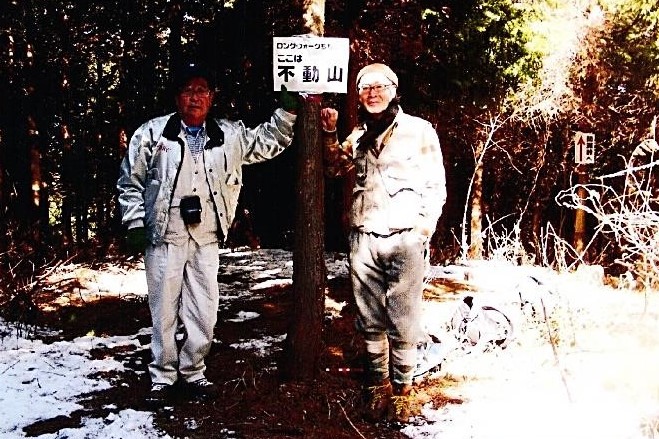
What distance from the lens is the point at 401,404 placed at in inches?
162

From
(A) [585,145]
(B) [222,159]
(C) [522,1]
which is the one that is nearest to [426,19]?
(C) [522,1]

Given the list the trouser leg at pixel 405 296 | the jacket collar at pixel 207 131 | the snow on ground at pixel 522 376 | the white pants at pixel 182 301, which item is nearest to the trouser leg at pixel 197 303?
the white pants at pixel 182 301

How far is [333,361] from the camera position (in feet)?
17.1

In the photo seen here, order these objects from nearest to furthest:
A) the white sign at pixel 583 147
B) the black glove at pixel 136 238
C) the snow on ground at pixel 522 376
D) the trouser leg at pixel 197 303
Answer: the snow on ground at pixel 522 376
the black glove at pixel 136 238
the trouser leg at pixel 197 303
the white sign at pixel 583 147

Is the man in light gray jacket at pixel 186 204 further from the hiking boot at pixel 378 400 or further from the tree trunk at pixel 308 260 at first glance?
the hiking boot at pixel 378 400

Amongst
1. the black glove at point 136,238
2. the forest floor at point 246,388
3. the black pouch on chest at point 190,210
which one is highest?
the black pouch on chest at point 190,210

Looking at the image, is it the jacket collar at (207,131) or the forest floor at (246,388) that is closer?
the forest floor at (246,388)

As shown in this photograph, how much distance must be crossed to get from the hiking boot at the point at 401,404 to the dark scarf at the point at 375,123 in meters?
1.61

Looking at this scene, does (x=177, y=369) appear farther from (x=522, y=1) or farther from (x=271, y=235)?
(x=271, y=235)

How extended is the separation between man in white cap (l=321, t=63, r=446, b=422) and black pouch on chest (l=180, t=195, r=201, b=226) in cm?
108

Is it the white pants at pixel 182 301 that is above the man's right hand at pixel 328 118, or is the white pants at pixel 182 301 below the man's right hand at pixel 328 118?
below

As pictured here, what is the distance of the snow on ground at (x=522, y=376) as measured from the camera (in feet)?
12.3

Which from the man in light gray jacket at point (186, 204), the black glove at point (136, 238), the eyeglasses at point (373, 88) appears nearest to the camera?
the eyeglasses at point (373, 88)

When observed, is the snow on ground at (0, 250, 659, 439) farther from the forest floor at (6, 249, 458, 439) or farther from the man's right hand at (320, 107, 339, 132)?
the man's right hand at (320, 107, 339, 132)
